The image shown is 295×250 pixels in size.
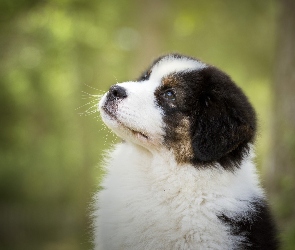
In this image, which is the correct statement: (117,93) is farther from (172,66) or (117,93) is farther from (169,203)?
(169,203)

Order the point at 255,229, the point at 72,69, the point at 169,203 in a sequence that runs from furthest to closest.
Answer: the point at 72,69 → the point at 169,203 → the point at 255,229

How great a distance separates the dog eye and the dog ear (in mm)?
219

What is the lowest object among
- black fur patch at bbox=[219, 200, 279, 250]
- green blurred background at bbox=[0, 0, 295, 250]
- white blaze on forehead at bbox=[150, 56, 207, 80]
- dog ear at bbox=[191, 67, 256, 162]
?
black fur patch at bbox=[219, 200, 279, 250]

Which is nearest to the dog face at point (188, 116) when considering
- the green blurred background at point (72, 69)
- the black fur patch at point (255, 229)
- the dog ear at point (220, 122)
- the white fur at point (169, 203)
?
the dog ear at point (220, 122)

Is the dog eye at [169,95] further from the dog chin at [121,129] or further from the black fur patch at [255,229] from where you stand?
the black fur patch at [255,229]

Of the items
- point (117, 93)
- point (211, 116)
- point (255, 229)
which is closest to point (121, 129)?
point (117, 93)

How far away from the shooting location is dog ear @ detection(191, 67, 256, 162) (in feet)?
14.5

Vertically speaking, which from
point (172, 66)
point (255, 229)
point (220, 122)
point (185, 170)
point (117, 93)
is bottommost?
point (255, 229)

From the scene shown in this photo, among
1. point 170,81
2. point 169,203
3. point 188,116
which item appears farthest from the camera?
point 170,81

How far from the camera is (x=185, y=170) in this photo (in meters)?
4.54

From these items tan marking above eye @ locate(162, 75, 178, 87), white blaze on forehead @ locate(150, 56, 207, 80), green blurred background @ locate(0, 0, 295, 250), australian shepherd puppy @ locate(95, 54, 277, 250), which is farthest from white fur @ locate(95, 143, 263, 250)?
green blurred background @ locate(0, 0, 295, 250)

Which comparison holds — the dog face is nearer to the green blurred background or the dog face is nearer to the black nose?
the black nose

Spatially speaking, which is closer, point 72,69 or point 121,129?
point 121,129

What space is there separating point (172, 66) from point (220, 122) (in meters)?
0.81
